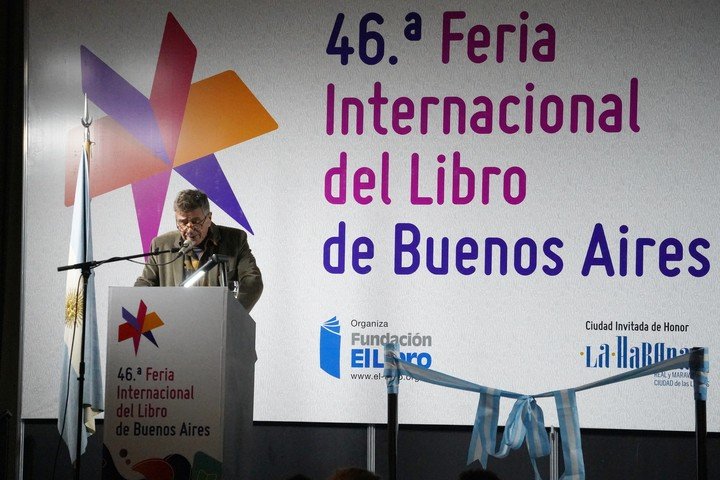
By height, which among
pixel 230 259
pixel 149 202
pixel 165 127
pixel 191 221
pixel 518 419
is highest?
pixel 165 127

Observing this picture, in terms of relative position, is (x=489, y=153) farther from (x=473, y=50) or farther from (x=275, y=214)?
(x=275, y=214)

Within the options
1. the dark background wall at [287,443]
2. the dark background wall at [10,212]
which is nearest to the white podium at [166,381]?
the dark background wall at [287,443]

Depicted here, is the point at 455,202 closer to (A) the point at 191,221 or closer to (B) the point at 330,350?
(B) the point at 330,350

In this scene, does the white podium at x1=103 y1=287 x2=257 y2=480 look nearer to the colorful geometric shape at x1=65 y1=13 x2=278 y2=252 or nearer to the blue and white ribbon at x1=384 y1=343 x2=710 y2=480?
the blue and white ribbon at x1=384 y1=343 x2=710 y2=480

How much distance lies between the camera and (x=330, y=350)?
20.0 feet

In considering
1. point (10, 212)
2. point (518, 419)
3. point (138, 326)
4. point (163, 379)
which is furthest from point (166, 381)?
point (10, 212)

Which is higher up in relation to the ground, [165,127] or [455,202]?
[165,127]

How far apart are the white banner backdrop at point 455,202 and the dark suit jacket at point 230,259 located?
0.08m

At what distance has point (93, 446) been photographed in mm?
6297

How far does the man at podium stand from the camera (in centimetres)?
579

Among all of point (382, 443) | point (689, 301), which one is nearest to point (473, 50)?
point (689, 301)

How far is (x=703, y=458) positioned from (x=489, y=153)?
219 cm

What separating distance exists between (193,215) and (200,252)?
253mm

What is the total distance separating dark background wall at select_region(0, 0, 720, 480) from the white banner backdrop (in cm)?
11
